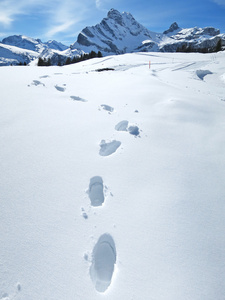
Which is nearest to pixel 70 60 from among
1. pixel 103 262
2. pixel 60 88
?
pixel 60 88

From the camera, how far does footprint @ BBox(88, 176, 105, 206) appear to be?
2824 mm

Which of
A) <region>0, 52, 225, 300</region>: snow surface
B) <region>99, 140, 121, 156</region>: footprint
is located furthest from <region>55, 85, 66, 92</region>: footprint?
<region>99, 140, 121, 156</region>: footprint

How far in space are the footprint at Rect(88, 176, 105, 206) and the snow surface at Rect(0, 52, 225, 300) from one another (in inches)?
1.6

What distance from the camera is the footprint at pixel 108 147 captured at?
12.5 feet

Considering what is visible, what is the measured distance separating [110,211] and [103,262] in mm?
656

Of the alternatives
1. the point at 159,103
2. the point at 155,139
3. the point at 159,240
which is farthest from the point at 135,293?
the point at 159,103

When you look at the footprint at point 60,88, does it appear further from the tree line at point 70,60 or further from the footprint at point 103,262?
the tree line at point 70,60

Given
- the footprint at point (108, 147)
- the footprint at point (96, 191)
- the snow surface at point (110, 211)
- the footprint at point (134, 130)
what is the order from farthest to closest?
the footprint at point (134, 130) < the footprint at point (108, 147) < the footprint at point (96, 191) < the snow surface at point (110, 211)

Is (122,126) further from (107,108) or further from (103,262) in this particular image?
(103,262)

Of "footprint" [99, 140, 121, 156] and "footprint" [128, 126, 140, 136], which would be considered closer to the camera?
"footprint" [99, 140, 121, 156]

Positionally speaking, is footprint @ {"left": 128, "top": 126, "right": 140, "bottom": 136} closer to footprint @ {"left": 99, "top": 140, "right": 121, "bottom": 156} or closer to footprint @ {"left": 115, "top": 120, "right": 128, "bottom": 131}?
footprint @ {"left": 115, "top": 120, "right": 128, "bottom": 131}

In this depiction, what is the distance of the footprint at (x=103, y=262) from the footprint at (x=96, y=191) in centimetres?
61

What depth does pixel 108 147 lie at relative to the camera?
3.94 meters

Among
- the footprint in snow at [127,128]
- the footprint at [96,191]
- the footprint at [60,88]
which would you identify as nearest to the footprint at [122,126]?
the footprint in snow at [127,128]
